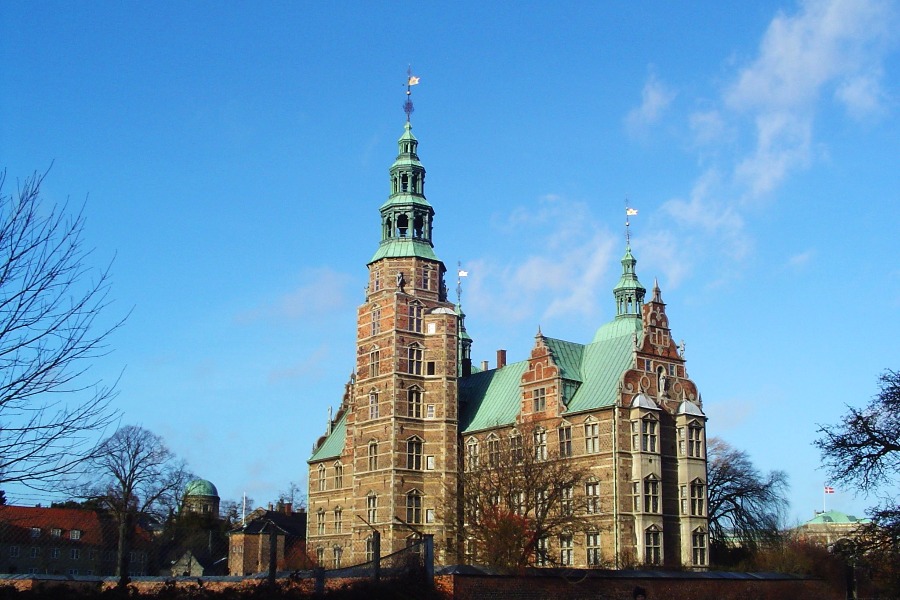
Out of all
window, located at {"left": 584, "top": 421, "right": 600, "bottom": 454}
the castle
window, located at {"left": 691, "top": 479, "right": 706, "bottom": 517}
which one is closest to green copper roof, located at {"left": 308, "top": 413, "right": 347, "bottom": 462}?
the castle

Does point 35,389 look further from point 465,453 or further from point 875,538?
point 465,453

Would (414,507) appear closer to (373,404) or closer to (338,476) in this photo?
(373,404)

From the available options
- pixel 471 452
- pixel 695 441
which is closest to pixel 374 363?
pixel 471 452

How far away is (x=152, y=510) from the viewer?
71000 millimetres

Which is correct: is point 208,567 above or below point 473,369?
below

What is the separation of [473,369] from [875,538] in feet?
198

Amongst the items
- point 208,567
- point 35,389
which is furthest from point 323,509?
point 35,389

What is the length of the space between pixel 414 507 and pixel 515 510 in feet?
69.5

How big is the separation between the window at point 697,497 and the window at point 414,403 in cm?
1733

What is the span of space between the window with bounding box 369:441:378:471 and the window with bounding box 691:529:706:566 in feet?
64.7

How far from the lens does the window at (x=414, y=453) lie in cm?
6475

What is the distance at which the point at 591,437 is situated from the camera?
2313 inches

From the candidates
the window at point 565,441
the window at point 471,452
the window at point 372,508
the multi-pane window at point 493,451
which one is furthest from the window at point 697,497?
the window at point 372,508

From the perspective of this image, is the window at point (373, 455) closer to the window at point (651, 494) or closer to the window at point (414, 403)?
the window at point (414, 403)
